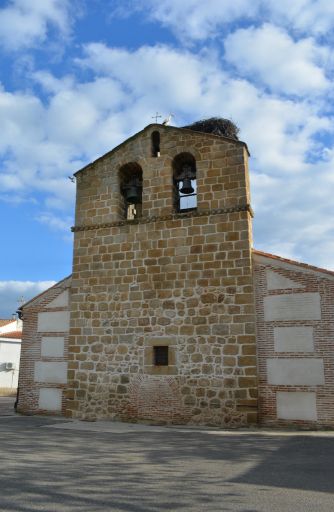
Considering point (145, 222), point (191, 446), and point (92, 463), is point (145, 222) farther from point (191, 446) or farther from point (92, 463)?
point (92, 463)

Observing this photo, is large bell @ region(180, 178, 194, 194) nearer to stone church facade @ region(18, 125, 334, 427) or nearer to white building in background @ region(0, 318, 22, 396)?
stone church facade @ region(18, 125, 334, 427)

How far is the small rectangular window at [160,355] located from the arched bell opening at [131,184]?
11.9ft

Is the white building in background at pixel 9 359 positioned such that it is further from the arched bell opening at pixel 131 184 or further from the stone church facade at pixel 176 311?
the arched bell opening at pixel 131 184

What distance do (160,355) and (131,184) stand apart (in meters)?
4.33

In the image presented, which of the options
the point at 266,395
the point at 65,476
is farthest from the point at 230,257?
the point at 65,476

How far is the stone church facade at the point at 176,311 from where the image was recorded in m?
8.94

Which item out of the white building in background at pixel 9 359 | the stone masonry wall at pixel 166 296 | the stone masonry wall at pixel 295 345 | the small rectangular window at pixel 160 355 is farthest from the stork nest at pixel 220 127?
the white building in background at pixel 9 359

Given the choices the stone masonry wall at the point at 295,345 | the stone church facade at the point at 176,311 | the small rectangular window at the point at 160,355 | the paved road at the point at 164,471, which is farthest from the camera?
the small rectangular window at the point at 160,355

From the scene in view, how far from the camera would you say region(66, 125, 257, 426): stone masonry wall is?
30.5 ft

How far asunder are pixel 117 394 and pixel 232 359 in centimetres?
276

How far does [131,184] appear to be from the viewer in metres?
11.3

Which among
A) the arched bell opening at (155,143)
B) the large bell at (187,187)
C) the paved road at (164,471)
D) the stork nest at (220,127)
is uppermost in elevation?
the stork nest at (220,127)

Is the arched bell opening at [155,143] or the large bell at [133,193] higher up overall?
the arched bell opening at [155,143]

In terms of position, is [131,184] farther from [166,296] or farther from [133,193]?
[166,296]
